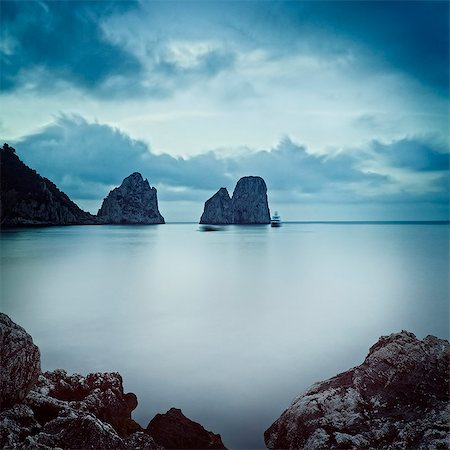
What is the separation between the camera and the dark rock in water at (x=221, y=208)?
150 metres

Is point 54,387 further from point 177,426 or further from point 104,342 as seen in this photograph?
point 104,342

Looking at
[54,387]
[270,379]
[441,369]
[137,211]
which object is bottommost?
[270,379]

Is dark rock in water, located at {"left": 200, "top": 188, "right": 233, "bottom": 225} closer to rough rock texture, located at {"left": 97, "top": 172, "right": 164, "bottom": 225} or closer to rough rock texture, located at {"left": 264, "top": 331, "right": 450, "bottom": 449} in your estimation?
rough rock texture, located at {"left": 97, "top": 172, "right": 164, "bottom": 225}

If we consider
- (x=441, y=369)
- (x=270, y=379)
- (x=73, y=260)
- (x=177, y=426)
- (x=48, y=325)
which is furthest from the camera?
(x=73, y=260)

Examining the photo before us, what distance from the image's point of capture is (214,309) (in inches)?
539

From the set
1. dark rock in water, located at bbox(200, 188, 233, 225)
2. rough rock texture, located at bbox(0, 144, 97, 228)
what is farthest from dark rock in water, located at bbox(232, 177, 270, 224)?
rough rock texture, located at bbox(0, 144, 97, 228)

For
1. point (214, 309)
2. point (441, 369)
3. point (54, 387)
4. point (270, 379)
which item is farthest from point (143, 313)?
point (441, 369)

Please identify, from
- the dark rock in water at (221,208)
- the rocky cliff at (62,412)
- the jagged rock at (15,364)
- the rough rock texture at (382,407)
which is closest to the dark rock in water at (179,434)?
the rocky cliff at (62,412)

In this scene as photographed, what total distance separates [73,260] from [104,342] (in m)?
20.5

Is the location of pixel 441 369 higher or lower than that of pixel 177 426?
higher

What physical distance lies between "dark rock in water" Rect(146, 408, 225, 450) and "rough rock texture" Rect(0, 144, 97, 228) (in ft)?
243

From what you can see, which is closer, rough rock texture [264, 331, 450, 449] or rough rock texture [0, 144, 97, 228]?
rough rock texture [264, 331, 450, 449]

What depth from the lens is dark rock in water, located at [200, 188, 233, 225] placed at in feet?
494

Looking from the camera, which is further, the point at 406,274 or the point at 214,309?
the point at 406,274
